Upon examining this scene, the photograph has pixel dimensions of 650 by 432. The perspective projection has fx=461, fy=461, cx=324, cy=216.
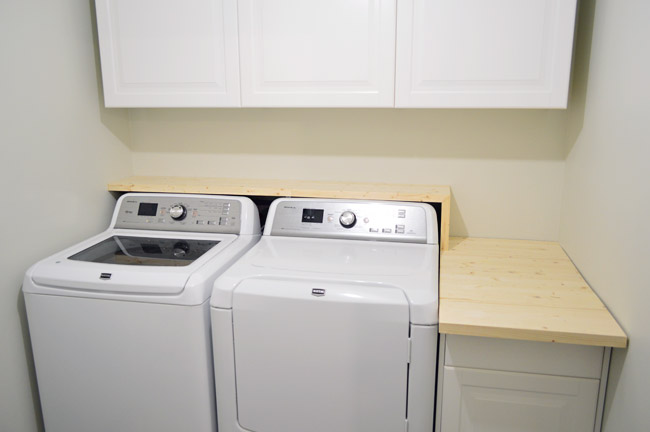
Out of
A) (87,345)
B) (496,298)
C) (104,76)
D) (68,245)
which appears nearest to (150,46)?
(104,76)

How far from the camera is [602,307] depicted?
1312 mm

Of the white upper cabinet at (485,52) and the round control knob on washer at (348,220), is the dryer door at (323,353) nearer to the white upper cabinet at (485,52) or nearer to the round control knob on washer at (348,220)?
the round control knob on washer at (348,220)

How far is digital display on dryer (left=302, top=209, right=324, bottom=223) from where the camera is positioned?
1.81 meters

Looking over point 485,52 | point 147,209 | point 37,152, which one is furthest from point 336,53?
point 37,152

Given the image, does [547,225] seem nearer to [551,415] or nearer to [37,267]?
[551,415]

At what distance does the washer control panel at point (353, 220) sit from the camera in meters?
1.73

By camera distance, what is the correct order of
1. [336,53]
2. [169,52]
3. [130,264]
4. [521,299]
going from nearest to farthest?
[521,299] → [130,264] → [336,53] → [169,52]

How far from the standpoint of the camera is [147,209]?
6.34 feet

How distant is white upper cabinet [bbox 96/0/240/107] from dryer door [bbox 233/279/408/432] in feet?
2.80

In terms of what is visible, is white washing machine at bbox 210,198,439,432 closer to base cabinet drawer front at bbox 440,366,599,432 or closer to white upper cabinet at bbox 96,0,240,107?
base cabinet drawer front at bbox 440,366,599,432

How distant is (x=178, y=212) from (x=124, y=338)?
0.59 meters

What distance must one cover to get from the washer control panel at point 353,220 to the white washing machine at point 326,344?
0.21 meters

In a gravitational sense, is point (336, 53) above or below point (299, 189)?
above

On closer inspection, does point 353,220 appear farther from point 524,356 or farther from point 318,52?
point 524,356
